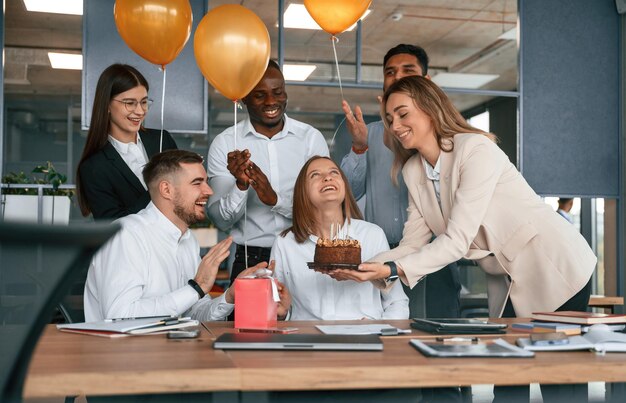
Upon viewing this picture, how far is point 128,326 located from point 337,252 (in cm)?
73

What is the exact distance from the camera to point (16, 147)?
11.0 m

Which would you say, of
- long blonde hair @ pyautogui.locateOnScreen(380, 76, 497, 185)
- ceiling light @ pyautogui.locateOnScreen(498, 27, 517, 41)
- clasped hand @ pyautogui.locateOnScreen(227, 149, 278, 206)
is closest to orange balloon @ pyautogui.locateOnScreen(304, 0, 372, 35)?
long blonde hair @ pyautogui.locateOnScreen(380, 76, 497, 185)

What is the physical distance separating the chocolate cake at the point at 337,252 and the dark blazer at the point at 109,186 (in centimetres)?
90

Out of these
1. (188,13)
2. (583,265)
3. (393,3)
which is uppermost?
(393,3)

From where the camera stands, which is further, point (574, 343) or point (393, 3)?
point (393, 3)

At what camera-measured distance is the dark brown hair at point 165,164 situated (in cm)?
270

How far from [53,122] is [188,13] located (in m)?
8.34

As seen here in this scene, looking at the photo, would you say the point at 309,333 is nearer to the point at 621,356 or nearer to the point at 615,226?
the point at 621,356

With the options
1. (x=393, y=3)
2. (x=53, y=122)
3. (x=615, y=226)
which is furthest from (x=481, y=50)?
(x=53, y=122)

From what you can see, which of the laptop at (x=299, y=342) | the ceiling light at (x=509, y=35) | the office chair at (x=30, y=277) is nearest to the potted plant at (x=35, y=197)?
the laptop at (x=299, y=342)

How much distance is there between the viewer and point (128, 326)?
1981mm

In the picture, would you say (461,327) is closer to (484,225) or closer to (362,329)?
(362,329)

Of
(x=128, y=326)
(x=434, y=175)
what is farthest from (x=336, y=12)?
(x=128, y=326)

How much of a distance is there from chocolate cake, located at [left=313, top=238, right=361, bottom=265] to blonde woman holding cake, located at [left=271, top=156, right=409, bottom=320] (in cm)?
23
